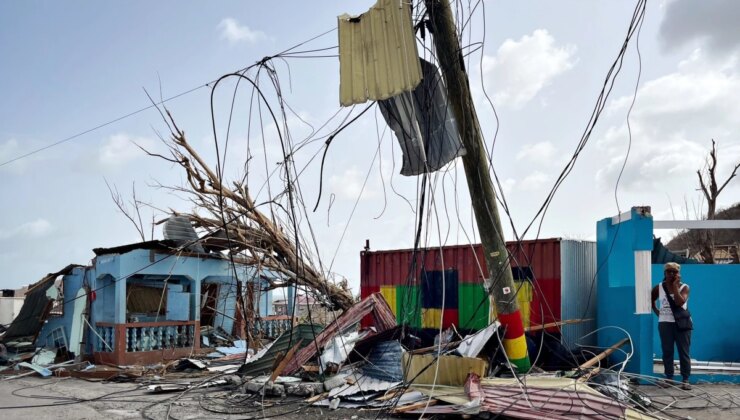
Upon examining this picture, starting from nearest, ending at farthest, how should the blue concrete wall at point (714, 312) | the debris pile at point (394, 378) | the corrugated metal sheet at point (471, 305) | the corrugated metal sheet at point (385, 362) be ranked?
1. the debris pile at point (394, 378)
2. the corrugated metal sheet at point (385, 362)
3. the blue concrete wall at point (714, 312)
4. the corrugated metal sheet at point (471, 305)

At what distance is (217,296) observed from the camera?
16172 millimetres

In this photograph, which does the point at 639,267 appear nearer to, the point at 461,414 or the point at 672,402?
the point at 672,402

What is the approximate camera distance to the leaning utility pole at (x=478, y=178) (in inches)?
293

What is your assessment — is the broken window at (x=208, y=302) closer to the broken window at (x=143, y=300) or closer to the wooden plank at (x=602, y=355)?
the broken window at (x=143, y=300)

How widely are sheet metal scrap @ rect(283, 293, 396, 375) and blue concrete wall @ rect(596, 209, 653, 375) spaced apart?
3690 millimetres

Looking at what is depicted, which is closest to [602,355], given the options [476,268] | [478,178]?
[478,178]

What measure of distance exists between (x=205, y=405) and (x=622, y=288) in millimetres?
6660

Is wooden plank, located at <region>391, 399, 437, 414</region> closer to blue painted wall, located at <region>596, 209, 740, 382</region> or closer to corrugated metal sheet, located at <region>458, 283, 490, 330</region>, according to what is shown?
blue painted wall, located at <region>596, 209, 740, 382</region>

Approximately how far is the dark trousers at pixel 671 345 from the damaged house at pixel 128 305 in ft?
27.7

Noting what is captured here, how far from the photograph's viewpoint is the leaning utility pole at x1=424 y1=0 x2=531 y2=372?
743 centimetres

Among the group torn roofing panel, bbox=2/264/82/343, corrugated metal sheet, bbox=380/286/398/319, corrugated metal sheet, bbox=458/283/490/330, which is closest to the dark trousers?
A: corrugated metal sheet, bbox=458/283/490/330

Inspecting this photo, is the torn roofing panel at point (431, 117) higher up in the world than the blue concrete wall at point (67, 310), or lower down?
higher up

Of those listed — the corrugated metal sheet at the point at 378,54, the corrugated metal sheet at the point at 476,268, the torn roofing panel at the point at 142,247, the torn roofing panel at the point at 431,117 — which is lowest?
the corrugated metal sheet at the point at 476,268

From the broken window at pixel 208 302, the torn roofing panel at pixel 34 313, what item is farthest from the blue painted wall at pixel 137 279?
the broken window at pixel 208 302
